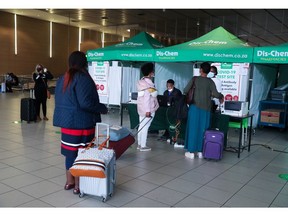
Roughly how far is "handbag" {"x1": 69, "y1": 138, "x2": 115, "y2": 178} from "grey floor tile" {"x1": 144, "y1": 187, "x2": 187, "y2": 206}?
614mm

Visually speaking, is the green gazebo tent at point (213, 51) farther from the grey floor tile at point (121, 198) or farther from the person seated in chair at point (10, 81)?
the person seated in chair at point (10, 81)

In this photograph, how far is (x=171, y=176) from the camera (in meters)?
3.62

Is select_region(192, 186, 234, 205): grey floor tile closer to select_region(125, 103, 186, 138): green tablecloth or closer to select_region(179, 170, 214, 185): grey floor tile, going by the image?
select_region(179, 170, 214, 185): grey floor tile

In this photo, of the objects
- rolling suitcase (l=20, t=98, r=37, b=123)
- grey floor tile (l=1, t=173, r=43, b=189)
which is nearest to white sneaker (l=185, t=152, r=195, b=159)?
grey floor tile (l=1, t=173, r=43, b=189)

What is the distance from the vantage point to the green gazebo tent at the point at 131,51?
23.3 feet

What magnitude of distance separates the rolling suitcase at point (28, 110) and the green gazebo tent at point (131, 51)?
2363 millimetres

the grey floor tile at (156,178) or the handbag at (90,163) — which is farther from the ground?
the handbag at (90,163)

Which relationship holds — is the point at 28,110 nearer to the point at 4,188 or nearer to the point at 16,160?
the point at 16,160

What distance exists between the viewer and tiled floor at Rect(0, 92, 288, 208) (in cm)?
286

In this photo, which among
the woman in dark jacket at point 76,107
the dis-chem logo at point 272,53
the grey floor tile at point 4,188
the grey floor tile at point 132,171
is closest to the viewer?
the woman in dark jacket at point 76,107

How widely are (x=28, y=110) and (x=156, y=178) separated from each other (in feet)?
13.9

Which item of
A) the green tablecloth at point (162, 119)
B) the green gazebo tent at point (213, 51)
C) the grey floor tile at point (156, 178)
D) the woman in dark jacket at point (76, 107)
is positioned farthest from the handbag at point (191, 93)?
the green gazebo tent at point (213, 51)
